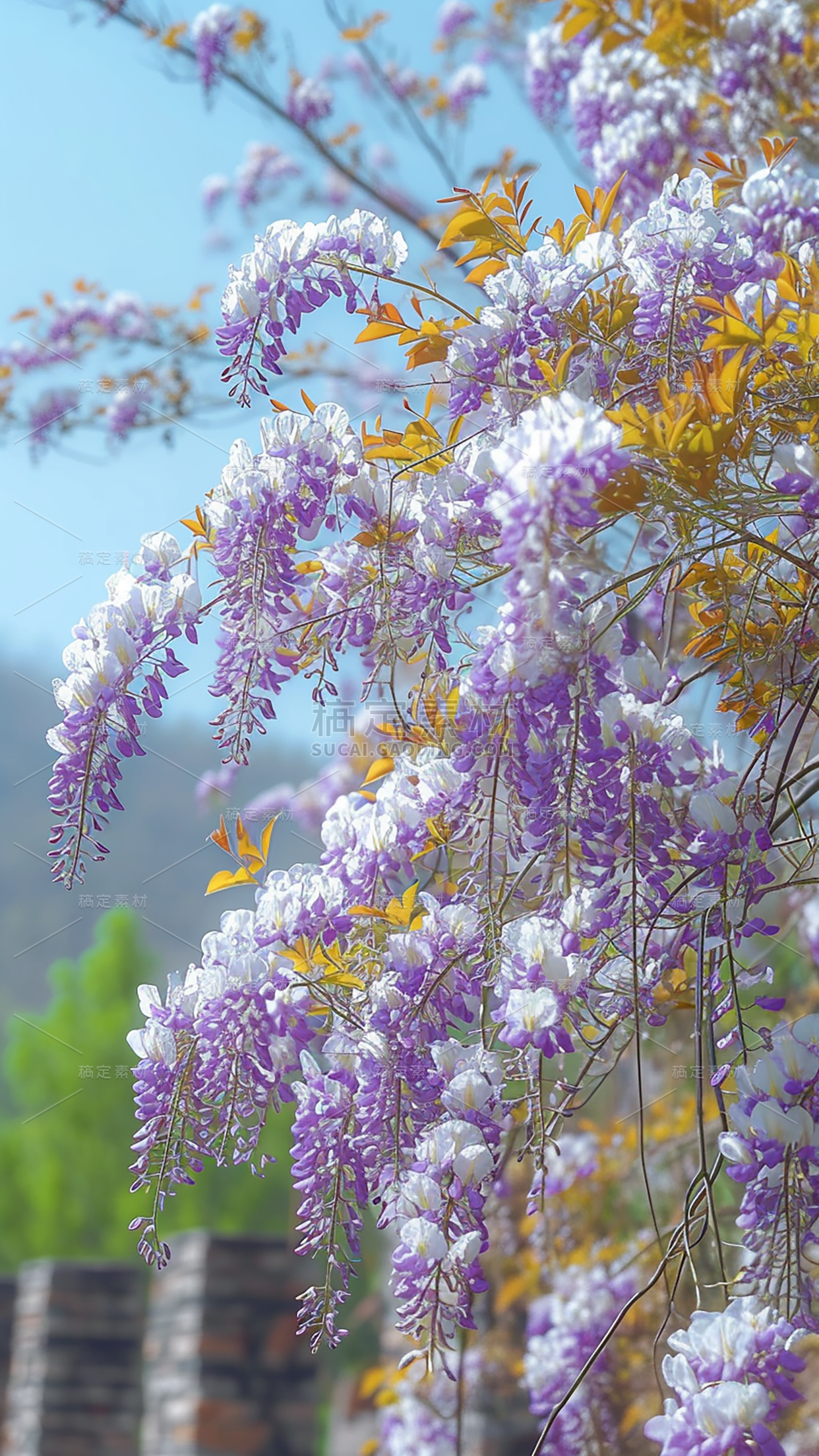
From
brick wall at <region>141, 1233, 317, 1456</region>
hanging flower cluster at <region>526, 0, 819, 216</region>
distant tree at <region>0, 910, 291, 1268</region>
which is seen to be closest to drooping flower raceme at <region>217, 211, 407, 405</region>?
hanging flower cluster at <region>526, 0, 819, 216</region>

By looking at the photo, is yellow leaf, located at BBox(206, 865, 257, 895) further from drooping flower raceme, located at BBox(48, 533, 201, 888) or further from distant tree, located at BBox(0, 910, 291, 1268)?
distant tree, located at BBox(0, 910, 291, 1268)

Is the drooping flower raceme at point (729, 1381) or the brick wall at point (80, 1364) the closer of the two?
the drooping flower raceme at point (729, 1381)

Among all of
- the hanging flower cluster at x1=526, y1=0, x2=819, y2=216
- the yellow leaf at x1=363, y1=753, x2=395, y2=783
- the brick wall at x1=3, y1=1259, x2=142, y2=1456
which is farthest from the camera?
the brick wall at x1=3, y1=1259, x2=142, y2=1456

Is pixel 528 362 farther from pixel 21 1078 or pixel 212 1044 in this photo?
pixel 21 1078

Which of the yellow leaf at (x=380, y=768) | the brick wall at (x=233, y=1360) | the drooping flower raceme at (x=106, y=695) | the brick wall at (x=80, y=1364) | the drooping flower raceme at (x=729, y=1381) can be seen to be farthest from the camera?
the brick wall at (x=80, y=1364)

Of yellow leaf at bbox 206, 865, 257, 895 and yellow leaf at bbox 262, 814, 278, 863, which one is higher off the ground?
yellow leaf at bbox 262, 814, 278, 863

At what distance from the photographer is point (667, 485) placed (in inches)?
36.4

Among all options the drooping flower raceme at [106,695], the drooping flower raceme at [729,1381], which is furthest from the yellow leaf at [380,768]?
the drooping flower raceme at [729,1381]

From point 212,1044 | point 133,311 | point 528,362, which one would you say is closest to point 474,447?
point 528,362

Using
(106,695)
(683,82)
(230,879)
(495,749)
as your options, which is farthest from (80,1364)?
(683,82)

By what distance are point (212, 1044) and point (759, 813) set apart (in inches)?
18.2

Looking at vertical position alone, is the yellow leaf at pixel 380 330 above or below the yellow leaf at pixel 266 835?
above

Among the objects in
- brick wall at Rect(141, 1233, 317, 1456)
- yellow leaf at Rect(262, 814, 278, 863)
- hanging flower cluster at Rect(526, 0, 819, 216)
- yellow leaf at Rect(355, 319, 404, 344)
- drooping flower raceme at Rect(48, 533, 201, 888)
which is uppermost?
hanging flower cluster at Rect(526, 0, 819, 216)

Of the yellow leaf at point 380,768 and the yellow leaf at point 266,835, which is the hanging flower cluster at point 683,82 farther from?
the yellow leaf at point 266,835
